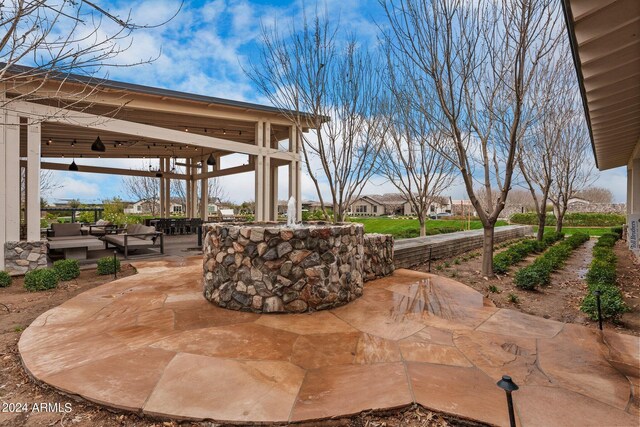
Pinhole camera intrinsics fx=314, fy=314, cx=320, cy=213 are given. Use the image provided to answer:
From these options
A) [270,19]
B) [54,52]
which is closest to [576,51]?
[54,52]

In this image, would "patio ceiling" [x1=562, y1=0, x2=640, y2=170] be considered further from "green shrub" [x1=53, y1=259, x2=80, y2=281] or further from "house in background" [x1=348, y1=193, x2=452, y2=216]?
"house in background" [x1=348, y1=193, x2=452, y2=216]

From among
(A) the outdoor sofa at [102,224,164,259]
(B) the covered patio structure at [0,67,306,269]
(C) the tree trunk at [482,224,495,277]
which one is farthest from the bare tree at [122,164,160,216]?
(C) the tree trunk at [482,224,495,277]

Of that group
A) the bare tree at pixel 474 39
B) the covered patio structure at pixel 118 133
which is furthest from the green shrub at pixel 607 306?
the covered patio structure at pixel 118 133

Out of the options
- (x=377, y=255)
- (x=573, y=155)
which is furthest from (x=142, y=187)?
(x=573, y=155)

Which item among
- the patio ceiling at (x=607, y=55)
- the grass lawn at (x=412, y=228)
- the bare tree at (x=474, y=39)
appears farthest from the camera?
the grass lawn at (x=412, y=228)

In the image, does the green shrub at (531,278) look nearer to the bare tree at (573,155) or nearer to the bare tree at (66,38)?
the bare tree at (66,38)

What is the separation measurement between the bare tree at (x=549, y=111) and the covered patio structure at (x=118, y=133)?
6035 mm

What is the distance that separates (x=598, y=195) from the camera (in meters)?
50.9

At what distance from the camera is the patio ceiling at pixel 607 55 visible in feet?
8.96

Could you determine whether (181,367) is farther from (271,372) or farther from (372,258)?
(372,258)

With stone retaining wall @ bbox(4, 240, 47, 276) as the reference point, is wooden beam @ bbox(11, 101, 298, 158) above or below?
above

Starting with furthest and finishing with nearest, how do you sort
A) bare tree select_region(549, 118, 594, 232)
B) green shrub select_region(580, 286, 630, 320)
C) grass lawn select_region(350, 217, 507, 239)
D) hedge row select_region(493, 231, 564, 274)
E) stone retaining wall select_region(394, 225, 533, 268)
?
grass lawn select_region(350, 217, 507, 239) < bare tree select_region(549, 118, 594, 232) < stone retaining wall select_region(394, 225, 533, 268) < hedge row select_region(493, 231, 564, 274) < green shrub select_region(580, 286, 630, 320)

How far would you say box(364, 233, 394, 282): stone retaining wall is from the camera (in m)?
A: 5.55

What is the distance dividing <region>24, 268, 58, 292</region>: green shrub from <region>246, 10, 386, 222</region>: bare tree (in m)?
5.68
